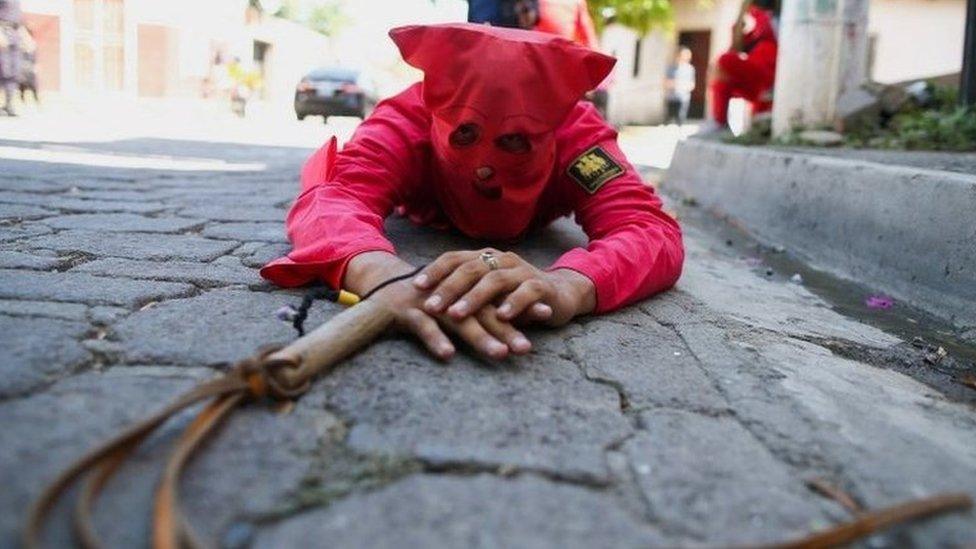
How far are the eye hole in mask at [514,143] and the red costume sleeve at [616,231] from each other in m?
0.29

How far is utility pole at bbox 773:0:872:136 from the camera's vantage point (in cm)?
510

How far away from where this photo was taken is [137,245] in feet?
8.12

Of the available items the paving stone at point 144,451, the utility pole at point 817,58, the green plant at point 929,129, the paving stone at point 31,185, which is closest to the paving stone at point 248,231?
the paving stone at point 31,185

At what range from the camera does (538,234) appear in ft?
10.1

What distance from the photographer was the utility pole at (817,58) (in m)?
5.10

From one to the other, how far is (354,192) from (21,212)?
154 cm

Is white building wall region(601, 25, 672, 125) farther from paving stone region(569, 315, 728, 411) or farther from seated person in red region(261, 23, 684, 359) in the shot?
paving stone region(569, 315, 728, 411)

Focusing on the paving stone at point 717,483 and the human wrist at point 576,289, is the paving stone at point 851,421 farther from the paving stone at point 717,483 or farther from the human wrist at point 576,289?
the human wrist at point 576,289

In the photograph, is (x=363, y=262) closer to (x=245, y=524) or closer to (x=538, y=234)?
(x=245, y=524)

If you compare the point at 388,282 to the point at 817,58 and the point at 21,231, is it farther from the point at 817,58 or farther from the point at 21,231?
the point at 817,58

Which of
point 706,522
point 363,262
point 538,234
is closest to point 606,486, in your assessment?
point 706,522

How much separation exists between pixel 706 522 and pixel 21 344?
118 centimetres

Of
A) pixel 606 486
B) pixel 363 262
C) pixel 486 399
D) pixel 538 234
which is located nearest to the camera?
pixel 606 486

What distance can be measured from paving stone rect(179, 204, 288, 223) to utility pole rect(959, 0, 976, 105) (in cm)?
A: 390
